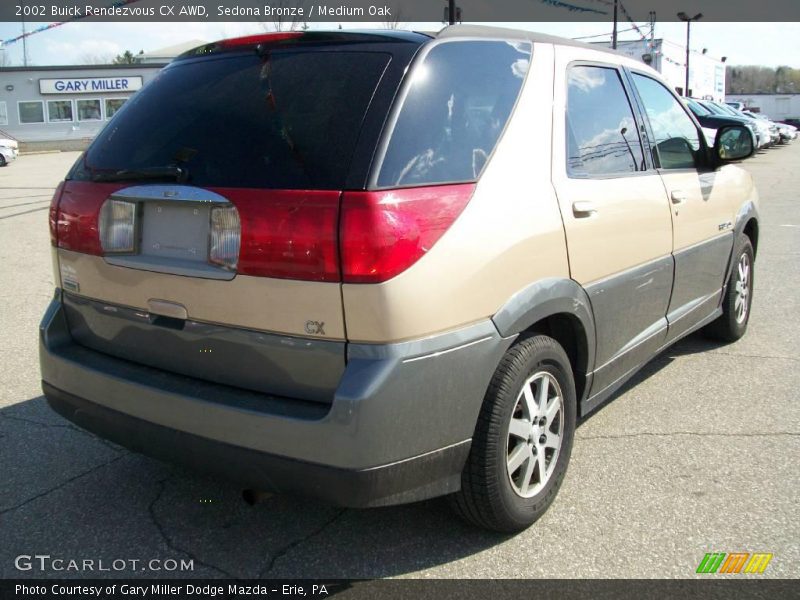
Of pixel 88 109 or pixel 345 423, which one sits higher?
pixel 88 109

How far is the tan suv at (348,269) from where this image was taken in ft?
7.67

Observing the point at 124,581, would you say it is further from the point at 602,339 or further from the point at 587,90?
the point at 587,90

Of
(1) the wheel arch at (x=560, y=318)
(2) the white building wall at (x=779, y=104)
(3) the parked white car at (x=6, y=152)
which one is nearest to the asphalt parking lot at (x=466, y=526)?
(1) the wheel arch at (x=560, y=318)

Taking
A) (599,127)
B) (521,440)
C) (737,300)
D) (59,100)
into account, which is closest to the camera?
(521,440)

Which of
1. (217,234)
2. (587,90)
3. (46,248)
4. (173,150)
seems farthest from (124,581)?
(46,248)

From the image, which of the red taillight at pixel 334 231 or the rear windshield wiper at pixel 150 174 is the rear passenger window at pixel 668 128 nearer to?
the red taillight at pixel 334 231

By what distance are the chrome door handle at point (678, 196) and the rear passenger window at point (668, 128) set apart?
150 millimetres

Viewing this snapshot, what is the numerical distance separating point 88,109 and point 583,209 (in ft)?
151

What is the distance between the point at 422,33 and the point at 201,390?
58.5 inches

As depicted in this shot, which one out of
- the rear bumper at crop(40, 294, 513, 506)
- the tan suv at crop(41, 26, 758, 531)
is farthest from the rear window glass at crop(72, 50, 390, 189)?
the rear bumper at crop(40, 294, 513, 506)

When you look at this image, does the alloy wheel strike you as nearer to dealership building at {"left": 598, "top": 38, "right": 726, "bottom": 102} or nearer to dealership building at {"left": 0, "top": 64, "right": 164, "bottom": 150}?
dealership building at {"left": 598, "top": 38, "right": 726, "bottom": 102}

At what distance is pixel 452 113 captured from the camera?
2.63 meters

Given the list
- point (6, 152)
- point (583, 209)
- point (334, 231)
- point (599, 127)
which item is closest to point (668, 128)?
point (599, 127)

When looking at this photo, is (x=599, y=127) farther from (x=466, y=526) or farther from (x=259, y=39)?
(x=466, y=526)
